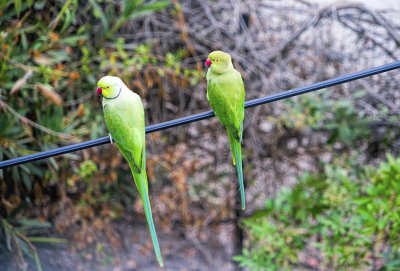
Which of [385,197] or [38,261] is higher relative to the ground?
[385,197]

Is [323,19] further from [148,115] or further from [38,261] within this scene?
[38,261]

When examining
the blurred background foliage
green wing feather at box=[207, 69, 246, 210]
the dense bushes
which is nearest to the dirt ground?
the blurred background foliage

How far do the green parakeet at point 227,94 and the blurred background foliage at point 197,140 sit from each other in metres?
1.12

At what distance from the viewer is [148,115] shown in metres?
3.26

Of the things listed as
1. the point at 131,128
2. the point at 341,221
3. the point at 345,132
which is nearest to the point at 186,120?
the point at 131,128

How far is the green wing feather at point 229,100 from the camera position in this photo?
159cm

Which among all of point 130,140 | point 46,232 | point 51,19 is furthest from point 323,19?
point 46,232

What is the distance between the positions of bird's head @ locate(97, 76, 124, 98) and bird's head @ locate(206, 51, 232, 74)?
34cm

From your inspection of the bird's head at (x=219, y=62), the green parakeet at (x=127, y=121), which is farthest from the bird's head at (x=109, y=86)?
the bird's head at (x=219, y=62)

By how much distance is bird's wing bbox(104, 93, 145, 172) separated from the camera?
1427 millimetres

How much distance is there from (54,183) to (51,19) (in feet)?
3.65

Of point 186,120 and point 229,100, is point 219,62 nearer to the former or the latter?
point 229,100

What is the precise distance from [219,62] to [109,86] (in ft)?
1.34

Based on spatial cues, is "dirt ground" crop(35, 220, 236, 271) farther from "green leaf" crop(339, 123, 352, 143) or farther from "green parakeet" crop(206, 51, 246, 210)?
"green parakeet" crop(206, 51, 246, 210)
